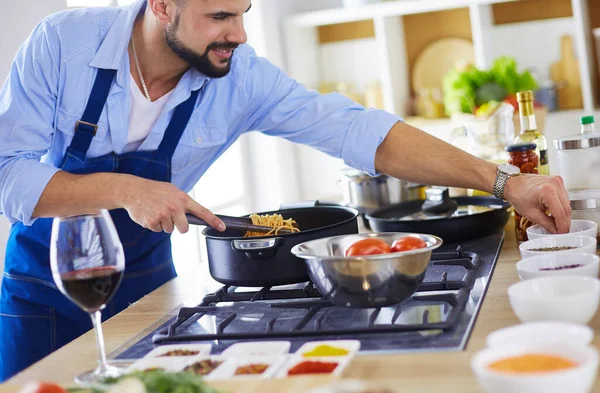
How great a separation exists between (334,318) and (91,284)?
1.55 feet

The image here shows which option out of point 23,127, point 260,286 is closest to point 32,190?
point 23,127

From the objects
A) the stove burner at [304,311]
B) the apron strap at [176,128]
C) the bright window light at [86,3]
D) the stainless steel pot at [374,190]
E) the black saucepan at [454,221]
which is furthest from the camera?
the bright window light at [86,3]

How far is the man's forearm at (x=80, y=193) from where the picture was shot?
185 cm

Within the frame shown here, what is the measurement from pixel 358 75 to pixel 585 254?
11.6 ft

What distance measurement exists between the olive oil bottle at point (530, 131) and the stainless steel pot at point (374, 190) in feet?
1.21

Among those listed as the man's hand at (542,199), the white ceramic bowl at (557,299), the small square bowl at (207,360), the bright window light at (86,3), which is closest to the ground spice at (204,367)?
the small square bowl at (207,360)

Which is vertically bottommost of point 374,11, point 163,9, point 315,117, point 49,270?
point 49,270

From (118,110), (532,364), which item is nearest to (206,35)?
(118,110)

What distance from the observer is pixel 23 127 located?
204 centimetres

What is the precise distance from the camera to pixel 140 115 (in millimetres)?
2229

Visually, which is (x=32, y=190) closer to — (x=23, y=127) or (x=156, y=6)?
(x=23, y=127)

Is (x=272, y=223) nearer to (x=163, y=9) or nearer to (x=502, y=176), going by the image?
(x=502, y=176)

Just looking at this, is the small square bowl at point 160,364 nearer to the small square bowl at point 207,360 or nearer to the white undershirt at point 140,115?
the small square bowl at point 207,360

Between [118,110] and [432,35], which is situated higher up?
[432,35]
